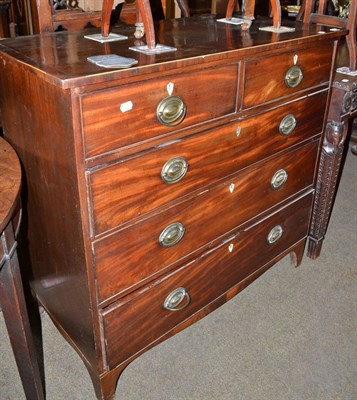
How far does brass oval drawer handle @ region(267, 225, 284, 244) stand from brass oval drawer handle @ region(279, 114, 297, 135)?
42 centimetres

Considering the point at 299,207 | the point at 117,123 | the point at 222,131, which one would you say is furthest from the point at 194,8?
the point at 117,123

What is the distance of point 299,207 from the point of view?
1940mm

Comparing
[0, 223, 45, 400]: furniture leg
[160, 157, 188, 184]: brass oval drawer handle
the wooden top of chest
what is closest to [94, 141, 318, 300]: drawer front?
[160, 157, 188, 184]: brass oval drawer handle

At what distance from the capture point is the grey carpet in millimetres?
1604

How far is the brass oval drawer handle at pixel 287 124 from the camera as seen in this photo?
5.23 ft

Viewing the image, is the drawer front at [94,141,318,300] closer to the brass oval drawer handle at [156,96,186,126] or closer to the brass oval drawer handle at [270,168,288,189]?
the brass oval drawer handle at [270,168,288,189]

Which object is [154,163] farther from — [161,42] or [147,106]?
[161,42]

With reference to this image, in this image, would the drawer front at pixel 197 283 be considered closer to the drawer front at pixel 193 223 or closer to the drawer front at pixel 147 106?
the drawer front at pixel 193 223

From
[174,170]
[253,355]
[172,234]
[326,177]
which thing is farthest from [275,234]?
[174,170]

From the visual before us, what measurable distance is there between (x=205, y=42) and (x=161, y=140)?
35 centimetres

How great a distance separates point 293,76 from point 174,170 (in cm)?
55

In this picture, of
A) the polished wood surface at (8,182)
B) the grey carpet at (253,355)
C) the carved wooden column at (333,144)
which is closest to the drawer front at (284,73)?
the carved wooden column at (333,144)

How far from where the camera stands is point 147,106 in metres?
1.13

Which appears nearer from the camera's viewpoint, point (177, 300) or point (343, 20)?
point (177, 300)
